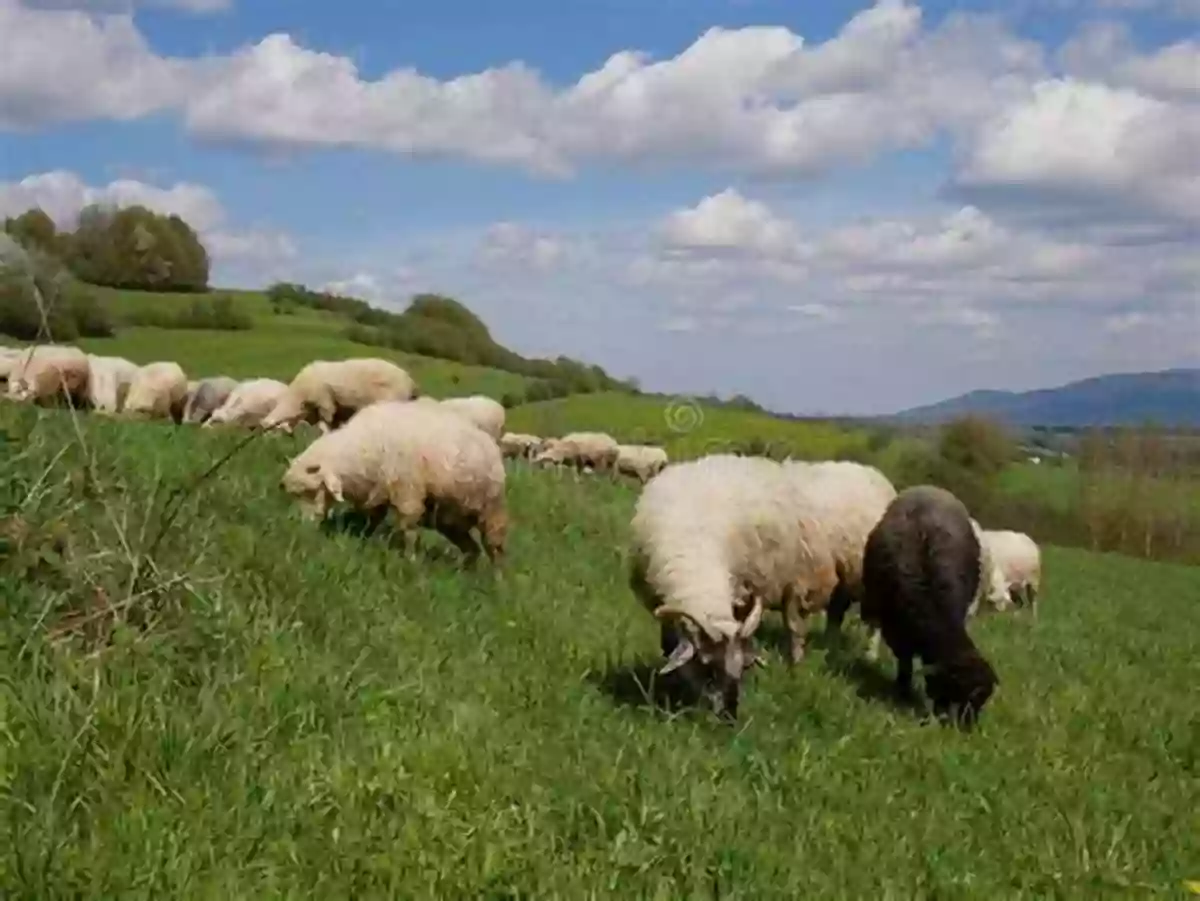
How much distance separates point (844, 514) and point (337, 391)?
13.2 m

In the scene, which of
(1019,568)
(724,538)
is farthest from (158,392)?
(724,538)

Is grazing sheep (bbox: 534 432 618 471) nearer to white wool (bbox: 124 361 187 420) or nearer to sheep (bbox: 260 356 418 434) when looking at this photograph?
white wool (bbox: 124 361 187 420)

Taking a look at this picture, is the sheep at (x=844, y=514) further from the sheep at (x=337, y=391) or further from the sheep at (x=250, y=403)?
the sheep at (x=250, y=403)

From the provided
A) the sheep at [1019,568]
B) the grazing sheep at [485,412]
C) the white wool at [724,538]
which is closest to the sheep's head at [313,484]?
the white wool at [724,538]

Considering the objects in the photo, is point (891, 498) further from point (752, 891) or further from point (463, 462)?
point (752, 891)

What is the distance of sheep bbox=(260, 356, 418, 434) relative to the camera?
81.6 ft

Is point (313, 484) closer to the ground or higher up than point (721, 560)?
higher up

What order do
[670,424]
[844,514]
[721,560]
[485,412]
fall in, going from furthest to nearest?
[670,424] < [485,412] < [844,514] < [721,560]

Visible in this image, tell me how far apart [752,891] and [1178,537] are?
65307mm

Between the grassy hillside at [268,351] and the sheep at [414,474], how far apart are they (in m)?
40.8

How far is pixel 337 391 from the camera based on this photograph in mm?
24953

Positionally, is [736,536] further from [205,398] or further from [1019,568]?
[205,398]

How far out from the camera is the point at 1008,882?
7.57 metres

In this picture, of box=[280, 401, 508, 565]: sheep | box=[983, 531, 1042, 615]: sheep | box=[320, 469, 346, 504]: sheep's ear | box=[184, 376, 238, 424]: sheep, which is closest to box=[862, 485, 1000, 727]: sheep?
box=[280, 401, 508, 565]: sheep
